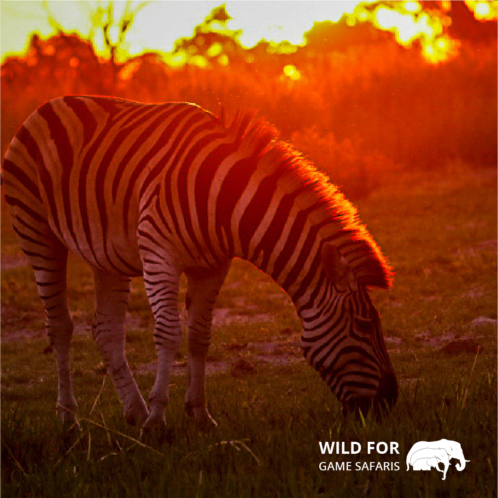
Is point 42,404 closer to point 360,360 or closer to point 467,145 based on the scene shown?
point 360,360

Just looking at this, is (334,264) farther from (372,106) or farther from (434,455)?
(372,106)

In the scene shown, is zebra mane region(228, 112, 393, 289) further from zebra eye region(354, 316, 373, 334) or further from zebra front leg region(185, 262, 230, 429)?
zebra front leg region(185, 262, 230, 429)

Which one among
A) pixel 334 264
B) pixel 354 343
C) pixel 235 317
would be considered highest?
pixel 334 264

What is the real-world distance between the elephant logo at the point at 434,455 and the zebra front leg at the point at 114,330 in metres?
2.26

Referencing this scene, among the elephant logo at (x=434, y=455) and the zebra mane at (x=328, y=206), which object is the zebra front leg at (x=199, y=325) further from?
the elephant logo at (x=434, y=455)

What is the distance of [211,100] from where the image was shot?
18750 mm

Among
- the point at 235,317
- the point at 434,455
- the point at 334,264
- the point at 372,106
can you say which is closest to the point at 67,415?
the point at 334,264

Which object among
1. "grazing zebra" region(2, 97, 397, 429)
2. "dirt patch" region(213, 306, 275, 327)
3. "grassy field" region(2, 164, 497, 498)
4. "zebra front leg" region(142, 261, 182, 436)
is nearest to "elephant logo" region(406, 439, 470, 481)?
"grassy field" region(2, 164, 497, 498)

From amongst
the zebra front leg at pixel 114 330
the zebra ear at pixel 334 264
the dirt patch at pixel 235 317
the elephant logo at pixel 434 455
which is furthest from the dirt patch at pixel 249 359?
the elephant logo at pixel 434 455

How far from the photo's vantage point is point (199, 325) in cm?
589

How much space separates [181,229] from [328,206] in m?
0.94

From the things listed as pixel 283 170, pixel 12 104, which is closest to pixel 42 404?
pixel 283 170

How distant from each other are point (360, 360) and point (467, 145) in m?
16.5

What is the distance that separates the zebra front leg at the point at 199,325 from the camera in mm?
5754
